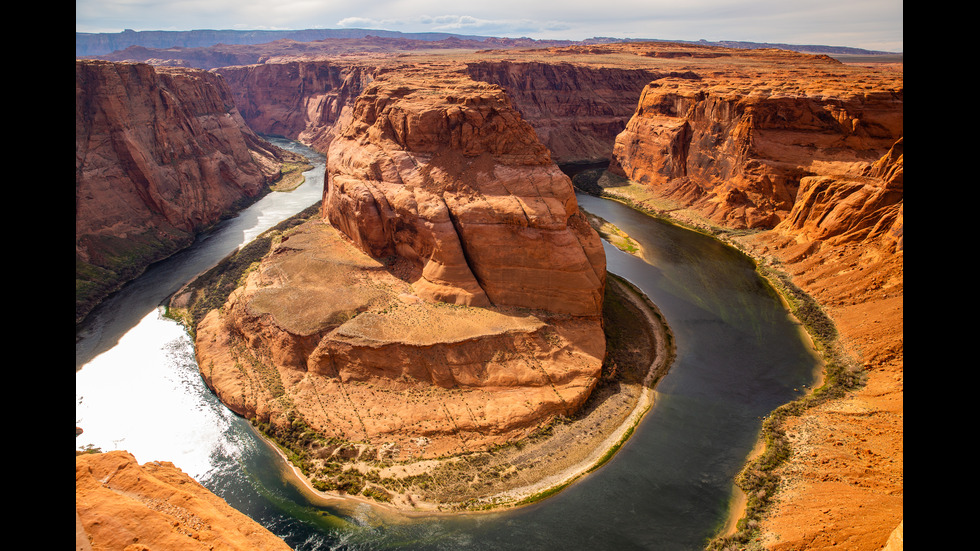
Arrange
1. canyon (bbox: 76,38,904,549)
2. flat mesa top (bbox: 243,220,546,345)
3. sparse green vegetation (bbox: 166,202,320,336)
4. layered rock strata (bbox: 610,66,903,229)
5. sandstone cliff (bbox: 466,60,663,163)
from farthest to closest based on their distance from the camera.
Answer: sandstone cliff (bbox: 466,60,663,163), layered rock strata (bbox: 610,66,903,229), sparse green vegetation (bbox: 166,202,320,336), flat mesa top (bbox: 243,220,546,345), canyon (bbox: 76,38,904,549)

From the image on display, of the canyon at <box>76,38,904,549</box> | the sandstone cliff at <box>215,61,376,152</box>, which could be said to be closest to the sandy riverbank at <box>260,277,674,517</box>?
the canyon at <box>76,38,904,549</box>

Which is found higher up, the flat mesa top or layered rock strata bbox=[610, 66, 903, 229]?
layered rock strata bbox=[610, 66, 903, 229]

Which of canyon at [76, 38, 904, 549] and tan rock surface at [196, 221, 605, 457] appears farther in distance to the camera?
tan rock surface at [196, 221, 605, 457]

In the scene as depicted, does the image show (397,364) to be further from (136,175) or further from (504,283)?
(136,175)

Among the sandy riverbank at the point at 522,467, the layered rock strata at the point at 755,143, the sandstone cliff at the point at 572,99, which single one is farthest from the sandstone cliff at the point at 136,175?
the layered rock strata at the point at 755,143

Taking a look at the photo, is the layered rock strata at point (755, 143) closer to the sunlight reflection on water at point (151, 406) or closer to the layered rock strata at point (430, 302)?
the layered rock strata at point (430, 302)

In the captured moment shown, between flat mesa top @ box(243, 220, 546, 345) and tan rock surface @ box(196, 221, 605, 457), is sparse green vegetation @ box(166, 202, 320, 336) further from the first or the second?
tan rock surface @ box(196, 221, 605, 457)

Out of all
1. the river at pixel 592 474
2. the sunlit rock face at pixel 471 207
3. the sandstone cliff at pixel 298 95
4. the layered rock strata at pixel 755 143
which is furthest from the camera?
the sandstone cliff at pixel 298 95
